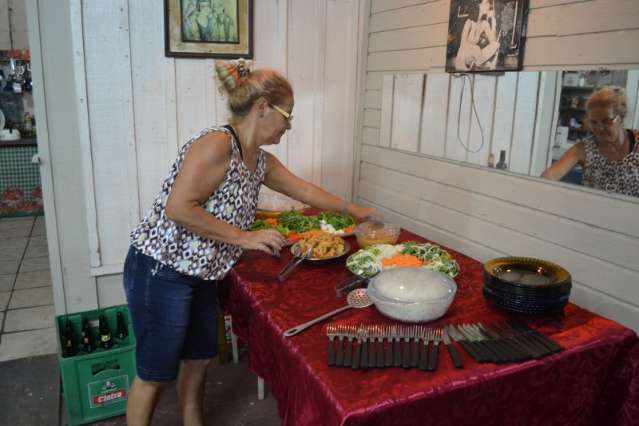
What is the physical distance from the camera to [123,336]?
8.02ft

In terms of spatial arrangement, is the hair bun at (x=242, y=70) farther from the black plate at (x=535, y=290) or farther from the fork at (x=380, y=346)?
the black plate at (x=535, y=290)

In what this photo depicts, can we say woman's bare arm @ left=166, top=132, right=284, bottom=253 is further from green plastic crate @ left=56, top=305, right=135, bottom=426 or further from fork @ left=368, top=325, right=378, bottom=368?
green plastic crate @ left=56, top=305, right=135, bottom=426

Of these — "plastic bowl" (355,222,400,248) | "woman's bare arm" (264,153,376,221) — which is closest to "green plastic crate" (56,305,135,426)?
"woman's bare arm" (264,153,376,221)

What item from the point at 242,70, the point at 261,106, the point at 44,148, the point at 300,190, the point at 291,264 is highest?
the point at 242,70

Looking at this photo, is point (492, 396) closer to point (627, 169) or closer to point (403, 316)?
point (403, 316)

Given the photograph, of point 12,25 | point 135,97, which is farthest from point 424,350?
point 12,25

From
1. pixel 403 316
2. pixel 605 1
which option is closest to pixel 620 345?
pixel 403 316

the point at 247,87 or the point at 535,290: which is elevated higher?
the point at 247,87

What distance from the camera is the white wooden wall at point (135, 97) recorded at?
2.36m

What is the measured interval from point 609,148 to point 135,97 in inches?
81.1

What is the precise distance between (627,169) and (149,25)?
2129 millimetres

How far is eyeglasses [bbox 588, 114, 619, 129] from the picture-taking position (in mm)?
1648

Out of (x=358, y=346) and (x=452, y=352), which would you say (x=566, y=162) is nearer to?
(x=452, y=352)

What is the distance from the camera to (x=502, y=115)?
80.8 inches
